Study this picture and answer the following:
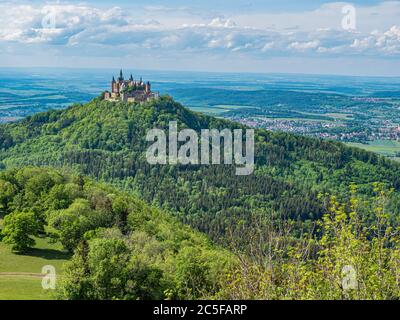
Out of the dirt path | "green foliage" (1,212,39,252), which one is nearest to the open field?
the dirt path

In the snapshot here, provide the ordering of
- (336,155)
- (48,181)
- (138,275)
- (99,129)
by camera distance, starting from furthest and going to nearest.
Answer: (336,155) < (99,129) < (48,181) < (138,275)

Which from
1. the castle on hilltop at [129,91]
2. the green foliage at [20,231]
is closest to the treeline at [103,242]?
the green foliage at [20,231]

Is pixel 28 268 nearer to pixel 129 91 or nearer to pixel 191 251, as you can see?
pixel 191 251

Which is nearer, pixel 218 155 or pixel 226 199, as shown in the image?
pixel 226 199

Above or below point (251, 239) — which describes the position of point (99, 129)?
below

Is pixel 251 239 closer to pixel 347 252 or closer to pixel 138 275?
pixel 347 252

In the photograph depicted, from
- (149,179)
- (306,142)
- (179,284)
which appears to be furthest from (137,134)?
(179,284)
